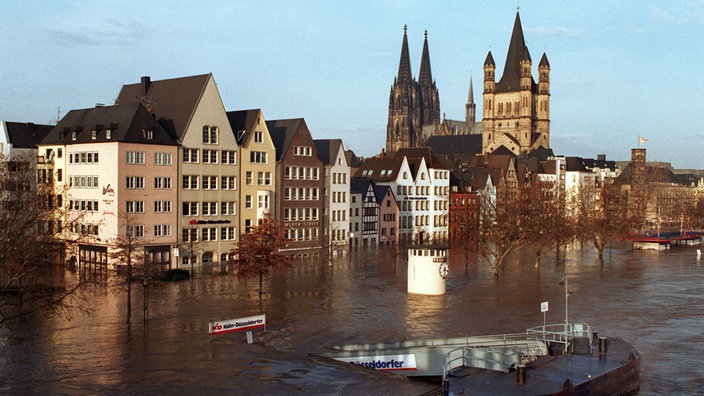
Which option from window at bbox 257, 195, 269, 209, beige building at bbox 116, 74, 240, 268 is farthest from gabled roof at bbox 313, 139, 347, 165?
beige building at bbox 116, 74, 240, 268

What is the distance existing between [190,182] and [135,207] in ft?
20.5

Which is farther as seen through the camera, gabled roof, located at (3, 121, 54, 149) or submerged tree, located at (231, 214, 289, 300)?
gabled roof, located at (3, 121, 54, 149)

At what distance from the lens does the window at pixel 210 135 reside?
76.1 m

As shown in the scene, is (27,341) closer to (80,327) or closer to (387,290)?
(80,327)

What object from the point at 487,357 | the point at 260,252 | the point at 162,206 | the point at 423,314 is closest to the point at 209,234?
the point at 162,206

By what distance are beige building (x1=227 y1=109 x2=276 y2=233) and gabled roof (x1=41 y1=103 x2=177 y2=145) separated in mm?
8620

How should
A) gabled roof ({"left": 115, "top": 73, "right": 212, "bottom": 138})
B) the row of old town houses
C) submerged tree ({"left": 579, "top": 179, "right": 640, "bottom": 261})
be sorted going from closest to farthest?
the row of old town houses, gabled roof ({"left": 115, "top": 73, "right": 212, "bottom": 138}), submerged tree ({"left": 579, "top": 179, "right": 640, "bottom": 261})

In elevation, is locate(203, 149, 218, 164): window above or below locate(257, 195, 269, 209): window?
above

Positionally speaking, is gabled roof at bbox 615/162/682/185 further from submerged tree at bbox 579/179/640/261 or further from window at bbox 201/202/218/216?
window at bbox 201/202/218/216

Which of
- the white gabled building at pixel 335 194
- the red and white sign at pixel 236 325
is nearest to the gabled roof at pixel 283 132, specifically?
the white gabled building at pixel 335 194

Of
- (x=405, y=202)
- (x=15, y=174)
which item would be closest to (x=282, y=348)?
(x=15, y=174)

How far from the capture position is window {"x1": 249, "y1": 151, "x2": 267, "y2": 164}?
8081 cm

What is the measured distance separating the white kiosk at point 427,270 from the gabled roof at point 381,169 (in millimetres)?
52227

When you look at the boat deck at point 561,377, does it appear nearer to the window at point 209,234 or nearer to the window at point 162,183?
the window at point 162,183
